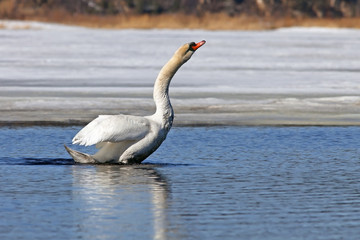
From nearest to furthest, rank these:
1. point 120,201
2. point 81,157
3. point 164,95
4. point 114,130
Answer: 1. point 120,201
2. point 114,130
3. point 81,157
4. point 164,95

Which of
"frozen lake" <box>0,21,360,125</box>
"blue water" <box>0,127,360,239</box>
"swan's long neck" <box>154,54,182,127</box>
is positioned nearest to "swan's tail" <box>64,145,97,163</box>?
"blue water" <box>0,127,360,239</box>

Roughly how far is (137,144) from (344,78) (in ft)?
32.9

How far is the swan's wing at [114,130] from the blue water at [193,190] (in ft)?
0.88

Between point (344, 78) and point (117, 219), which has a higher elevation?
point (117, 219)

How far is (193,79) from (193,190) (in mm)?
11094

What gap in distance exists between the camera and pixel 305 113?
13.0m

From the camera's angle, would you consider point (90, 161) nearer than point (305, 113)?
Yes

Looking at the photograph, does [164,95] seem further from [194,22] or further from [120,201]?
[194,22]

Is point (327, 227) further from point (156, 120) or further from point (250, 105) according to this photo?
point (250, 105)

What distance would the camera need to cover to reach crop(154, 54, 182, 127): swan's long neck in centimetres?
860

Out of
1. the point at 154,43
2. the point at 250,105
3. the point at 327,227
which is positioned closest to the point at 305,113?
the point at 250,105

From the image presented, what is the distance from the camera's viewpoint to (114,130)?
823 centimetres

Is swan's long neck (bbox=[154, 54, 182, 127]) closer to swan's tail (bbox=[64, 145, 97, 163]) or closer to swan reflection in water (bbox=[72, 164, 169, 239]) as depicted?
swan reflection in water (bbox=[72, 164, 169, 239])

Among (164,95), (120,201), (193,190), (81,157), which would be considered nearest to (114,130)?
(81,157)
